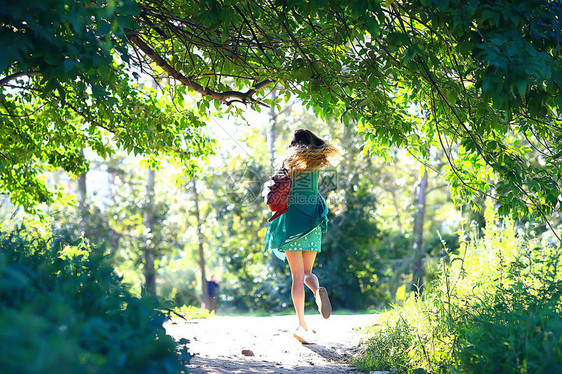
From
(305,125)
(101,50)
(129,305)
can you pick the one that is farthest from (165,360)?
(305,125)

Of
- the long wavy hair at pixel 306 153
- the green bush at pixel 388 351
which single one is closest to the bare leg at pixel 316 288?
the green bush at pixel 388 351

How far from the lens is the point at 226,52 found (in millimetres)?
4691

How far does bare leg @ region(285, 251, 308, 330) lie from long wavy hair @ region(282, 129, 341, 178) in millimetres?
807

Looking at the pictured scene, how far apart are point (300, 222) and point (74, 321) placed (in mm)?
3438

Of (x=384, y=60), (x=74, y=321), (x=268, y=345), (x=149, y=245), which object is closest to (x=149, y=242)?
(x=149, y=245)

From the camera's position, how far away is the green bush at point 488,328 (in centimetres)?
221

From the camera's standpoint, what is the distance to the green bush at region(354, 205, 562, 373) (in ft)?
7.25

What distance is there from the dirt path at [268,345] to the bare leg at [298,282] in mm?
291

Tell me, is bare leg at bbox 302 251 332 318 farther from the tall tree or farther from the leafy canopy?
the tall tree

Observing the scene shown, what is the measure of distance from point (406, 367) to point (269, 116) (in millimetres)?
11299

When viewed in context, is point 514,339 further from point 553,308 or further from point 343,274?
point 343,274

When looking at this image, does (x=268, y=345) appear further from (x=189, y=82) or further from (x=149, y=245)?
(x=149, y=245)

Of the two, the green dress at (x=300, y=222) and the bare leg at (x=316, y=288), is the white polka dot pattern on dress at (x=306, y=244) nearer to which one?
the green dress at (x=300, y=222)

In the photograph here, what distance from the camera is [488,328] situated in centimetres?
253
